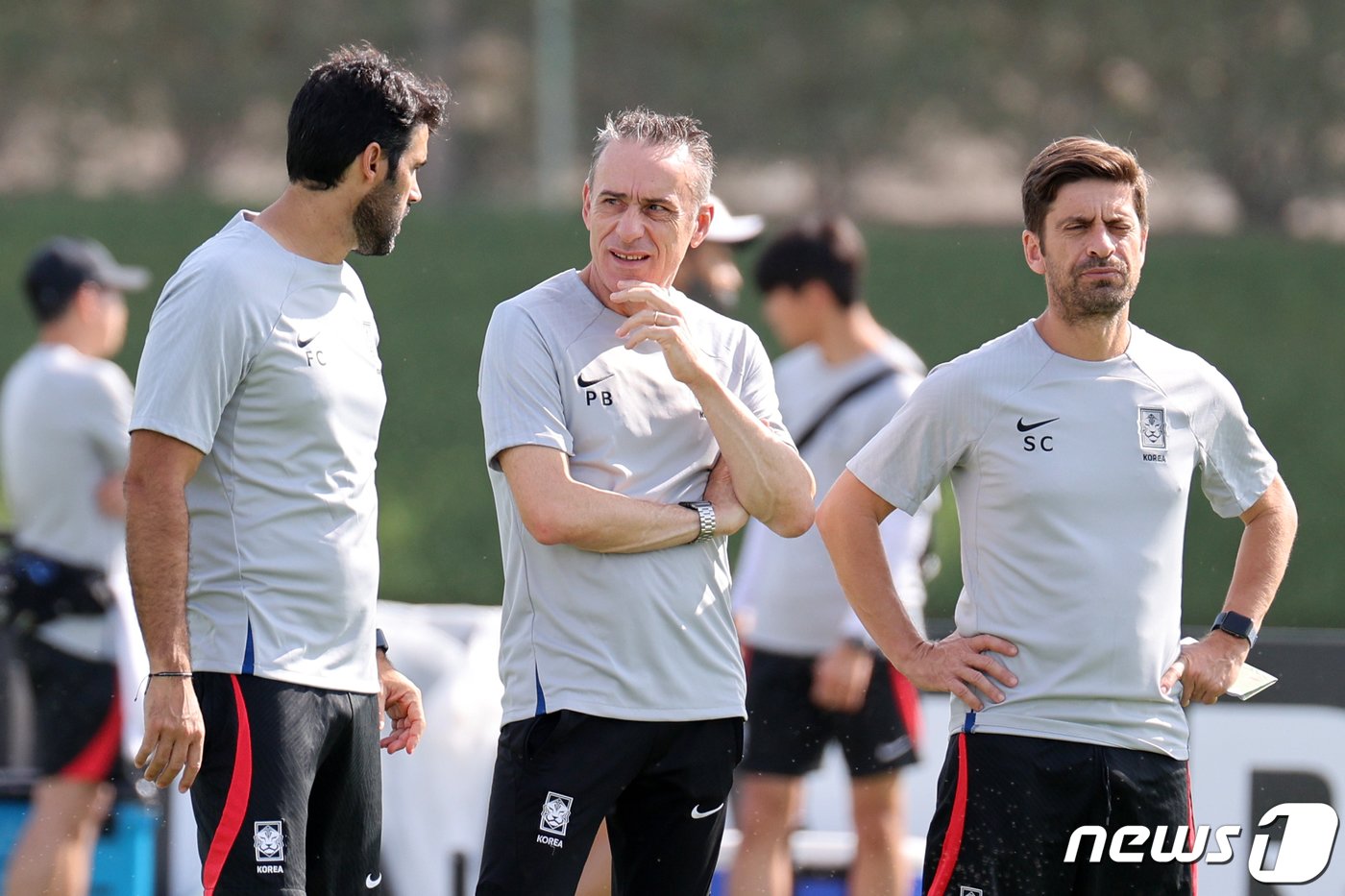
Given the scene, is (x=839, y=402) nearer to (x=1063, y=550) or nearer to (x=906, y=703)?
(x=906, y=703)

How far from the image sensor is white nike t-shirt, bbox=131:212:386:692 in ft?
10.1

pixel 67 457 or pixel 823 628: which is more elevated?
pixel 67 457

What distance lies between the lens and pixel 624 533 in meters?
3.13

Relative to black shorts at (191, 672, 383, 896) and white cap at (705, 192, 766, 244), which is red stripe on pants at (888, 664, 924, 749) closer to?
white cap at (705, 192, 766, 244)

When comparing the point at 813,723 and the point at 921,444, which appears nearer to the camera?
the point at 921,444

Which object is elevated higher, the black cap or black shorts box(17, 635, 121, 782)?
the black cap

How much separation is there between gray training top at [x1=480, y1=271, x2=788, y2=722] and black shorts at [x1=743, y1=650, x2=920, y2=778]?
181 centimetres

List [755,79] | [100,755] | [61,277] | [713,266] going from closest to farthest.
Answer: [713,266] < [100,755] < [61,277] < [755,79]

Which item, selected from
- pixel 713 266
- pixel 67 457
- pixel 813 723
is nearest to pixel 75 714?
pixel 67 457

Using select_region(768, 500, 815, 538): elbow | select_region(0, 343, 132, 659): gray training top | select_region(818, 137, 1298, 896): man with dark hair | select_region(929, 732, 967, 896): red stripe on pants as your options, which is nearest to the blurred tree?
select_region(0, 343, 132, 659): gray training top

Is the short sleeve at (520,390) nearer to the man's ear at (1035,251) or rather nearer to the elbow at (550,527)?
the elbow at (550,527)

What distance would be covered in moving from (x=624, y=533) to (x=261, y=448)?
2.27 ft

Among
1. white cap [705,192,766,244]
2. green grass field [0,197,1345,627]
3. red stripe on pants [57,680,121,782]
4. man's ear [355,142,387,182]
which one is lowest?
red stripe on pants [57,680,121,782]

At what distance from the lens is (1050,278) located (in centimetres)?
335
